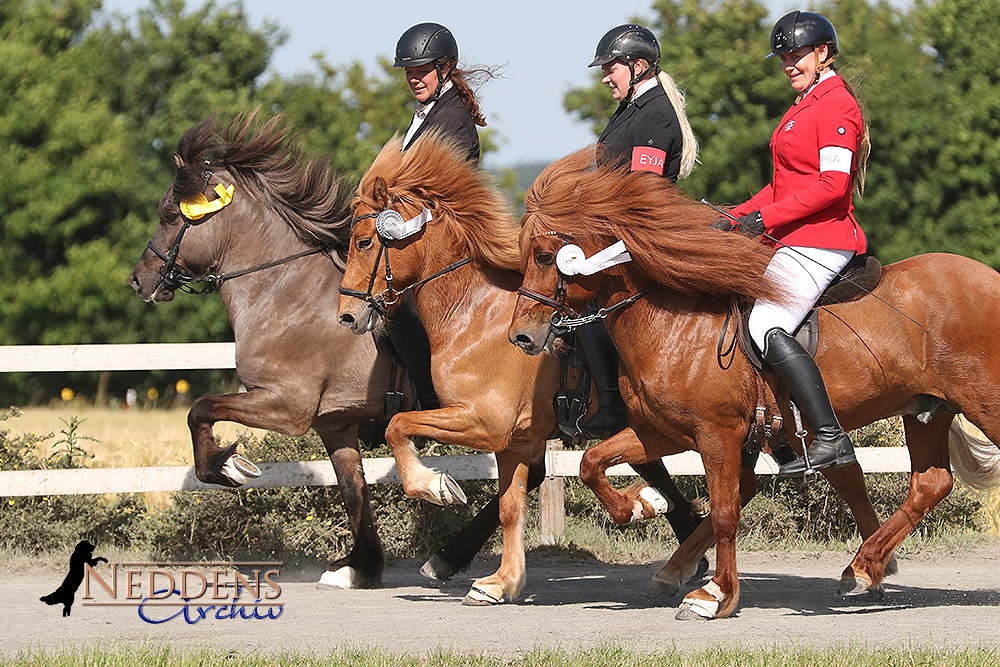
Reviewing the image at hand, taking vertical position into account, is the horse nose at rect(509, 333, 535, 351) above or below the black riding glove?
below

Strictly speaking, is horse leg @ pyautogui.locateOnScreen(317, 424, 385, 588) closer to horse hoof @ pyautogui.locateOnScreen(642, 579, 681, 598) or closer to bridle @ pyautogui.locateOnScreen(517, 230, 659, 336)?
horse hoof @ pyautogui.locateOnScreen(642, 579, 681, 598)

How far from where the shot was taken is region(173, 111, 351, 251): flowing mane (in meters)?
6.79

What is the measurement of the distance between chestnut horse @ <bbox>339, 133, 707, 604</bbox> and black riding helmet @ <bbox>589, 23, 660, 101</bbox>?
2.92 feet

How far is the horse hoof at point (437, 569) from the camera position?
652cm

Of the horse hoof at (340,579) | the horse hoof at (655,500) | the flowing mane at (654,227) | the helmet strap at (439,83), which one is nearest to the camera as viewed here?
the flowing mane at (654,227)

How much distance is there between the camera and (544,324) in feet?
17.4

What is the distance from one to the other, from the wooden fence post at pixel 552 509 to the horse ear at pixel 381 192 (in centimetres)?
260

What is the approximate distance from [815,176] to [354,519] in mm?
3198

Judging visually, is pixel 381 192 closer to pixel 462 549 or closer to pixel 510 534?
pixel 510 534

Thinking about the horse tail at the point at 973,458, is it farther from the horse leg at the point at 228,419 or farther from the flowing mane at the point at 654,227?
the horse leg at the point at 228,419

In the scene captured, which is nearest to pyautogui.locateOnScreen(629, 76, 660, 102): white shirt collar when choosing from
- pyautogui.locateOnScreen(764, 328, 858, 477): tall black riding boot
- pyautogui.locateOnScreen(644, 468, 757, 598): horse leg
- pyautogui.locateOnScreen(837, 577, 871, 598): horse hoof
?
pyautogui.locateOnScreen(764, 328, 858, 477): tall black riding boot

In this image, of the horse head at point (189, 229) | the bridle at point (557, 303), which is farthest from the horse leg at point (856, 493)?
the horse head at point (189, 229)

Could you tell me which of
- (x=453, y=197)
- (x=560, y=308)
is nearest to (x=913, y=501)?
(x=560, y=308)

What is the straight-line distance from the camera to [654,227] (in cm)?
539
